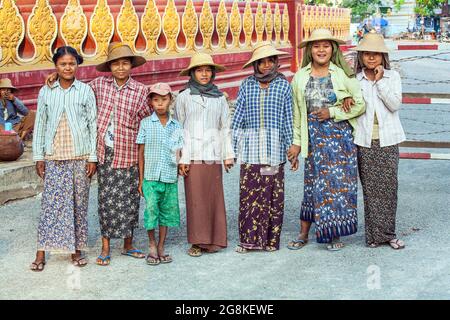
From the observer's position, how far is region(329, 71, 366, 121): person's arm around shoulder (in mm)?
5945

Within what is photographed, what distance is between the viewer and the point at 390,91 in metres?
6.00

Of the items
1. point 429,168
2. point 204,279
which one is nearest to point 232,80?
point 429,168

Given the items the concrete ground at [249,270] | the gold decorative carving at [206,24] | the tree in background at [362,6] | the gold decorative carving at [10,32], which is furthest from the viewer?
the tree in background at [362,6]

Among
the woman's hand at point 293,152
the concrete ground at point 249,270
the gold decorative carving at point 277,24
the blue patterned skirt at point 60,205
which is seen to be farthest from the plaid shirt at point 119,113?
the gold decorative carving at point 277,24

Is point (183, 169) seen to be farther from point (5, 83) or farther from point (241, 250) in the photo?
point (5, 83)

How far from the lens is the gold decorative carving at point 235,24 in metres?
14.2

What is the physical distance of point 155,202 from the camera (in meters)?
5.84

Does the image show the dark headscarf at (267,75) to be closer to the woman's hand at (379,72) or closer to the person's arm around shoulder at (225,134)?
the person's arm around shoulder at (225,134)

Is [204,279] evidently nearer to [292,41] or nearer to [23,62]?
[23,62]

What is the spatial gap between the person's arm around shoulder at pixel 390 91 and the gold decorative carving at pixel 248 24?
8.91 metres

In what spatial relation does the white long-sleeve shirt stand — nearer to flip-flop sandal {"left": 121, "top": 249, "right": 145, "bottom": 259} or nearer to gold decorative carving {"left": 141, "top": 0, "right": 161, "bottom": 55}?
flip-flop sandal {"left": 121, "top": 249, "right": 145, "bottom": 259}

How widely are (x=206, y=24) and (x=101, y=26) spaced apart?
3.35 meters

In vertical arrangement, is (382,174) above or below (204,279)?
above

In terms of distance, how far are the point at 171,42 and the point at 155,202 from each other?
634 cm
